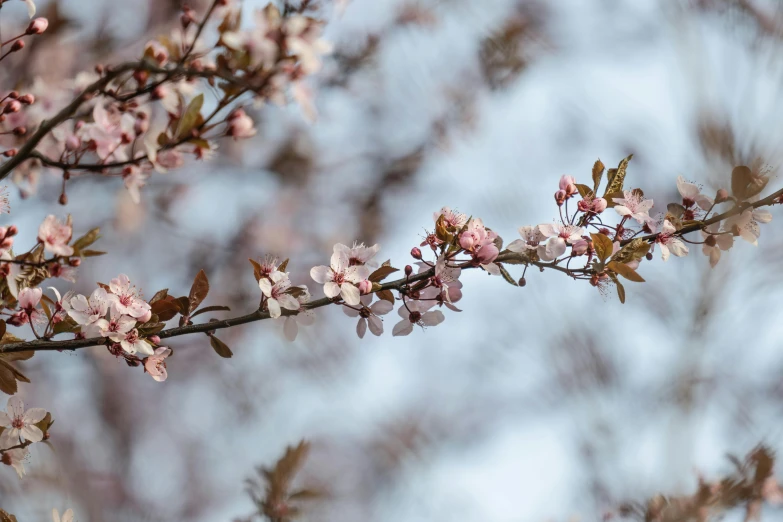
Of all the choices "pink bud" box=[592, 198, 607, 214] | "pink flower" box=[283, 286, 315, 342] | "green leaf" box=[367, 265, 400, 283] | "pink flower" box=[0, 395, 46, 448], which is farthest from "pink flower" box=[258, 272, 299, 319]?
"pink bud" box=[592, 198, 607, 214]

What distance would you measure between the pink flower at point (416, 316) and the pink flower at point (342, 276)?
89 millimetres

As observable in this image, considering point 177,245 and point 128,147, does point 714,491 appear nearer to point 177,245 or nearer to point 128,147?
point 128,147

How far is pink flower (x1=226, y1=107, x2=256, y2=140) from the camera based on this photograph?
0.87 metres

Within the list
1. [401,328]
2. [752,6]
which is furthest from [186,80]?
[752,6]

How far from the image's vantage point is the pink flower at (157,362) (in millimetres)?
932

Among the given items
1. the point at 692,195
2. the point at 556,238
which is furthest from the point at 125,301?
the point at 692,195

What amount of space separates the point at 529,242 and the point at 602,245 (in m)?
0.10

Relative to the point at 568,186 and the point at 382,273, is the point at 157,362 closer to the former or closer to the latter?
the point at 382,273

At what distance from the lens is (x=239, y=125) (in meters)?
0.87

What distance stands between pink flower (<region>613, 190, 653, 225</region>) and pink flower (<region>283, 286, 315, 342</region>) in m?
0.45

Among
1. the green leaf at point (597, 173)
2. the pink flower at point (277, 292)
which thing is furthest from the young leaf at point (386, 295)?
the green leaf at point (597, 173)

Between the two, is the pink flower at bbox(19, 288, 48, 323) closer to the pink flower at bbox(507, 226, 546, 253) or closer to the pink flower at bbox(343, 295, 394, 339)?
the pink flower at bbox(343, 295, 394, 339)

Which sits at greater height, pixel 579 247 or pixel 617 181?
pixel 617 181

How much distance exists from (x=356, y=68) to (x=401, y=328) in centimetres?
207
